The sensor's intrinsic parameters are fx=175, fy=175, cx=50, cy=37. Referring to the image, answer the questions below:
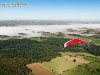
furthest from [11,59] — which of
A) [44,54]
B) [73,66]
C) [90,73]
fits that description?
[90,73]

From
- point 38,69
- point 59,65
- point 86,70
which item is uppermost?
point 59,65

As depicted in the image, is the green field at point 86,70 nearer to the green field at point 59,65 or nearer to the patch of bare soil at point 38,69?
the green field at point 59,65

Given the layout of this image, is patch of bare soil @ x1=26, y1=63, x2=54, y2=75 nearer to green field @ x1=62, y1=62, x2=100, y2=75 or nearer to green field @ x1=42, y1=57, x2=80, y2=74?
green field @ x1=42, y1=57, x2=80, y2=74

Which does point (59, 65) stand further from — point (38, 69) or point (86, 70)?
point (86, 70)

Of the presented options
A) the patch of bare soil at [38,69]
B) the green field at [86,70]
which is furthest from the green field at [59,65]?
the green field at [86,70]

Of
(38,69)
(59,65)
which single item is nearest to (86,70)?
(59,65)

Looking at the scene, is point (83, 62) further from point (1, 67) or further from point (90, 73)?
point (1, 67)

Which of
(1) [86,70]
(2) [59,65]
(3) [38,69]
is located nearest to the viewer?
(1) [86,70]
